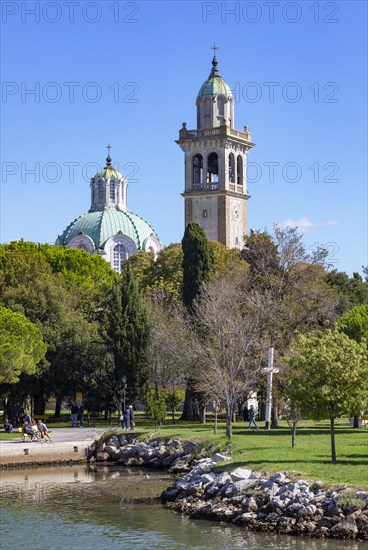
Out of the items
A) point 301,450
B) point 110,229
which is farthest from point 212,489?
point 110,229

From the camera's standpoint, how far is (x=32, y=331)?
49.8 meters

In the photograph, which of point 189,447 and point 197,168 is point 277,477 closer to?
point 189,447

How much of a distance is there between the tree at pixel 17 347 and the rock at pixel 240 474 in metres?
19.5

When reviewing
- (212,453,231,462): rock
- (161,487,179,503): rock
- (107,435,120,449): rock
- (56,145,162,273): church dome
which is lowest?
(161,487,179,503): rock

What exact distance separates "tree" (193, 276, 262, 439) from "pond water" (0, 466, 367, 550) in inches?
245

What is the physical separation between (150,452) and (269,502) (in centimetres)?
1427

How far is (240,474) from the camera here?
93.6 ft

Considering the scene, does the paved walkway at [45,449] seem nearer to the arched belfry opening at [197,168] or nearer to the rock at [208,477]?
the rock at [208,477]

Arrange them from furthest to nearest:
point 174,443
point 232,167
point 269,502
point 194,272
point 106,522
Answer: point 232,167 → point 194,272 → point 174,443 → point 106,522 → point 269,502

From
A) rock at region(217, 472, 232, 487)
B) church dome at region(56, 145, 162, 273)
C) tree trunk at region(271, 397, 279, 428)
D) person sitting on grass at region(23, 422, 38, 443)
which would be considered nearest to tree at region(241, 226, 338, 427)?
tree trunk at region(271, 397, 279, 428)

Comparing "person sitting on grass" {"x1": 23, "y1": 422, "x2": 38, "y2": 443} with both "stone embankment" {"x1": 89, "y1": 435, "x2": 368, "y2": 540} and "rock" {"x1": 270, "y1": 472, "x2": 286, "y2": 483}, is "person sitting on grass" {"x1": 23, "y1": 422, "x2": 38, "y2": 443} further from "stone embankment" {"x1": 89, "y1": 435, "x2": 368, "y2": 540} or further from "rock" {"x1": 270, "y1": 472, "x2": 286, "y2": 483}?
"rock" {"x1": 270, "y1": 472, "x2": 286, "y2": 483}

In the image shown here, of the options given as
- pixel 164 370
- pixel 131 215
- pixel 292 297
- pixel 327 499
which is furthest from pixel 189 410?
pixel 131 215

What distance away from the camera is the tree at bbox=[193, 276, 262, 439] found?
40781 millimetres

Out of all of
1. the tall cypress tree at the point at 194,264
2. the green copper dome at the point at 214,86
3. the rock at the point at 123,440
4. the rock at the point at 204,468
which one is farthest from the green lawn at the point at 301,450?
the green copper dome at the point at 214,86
